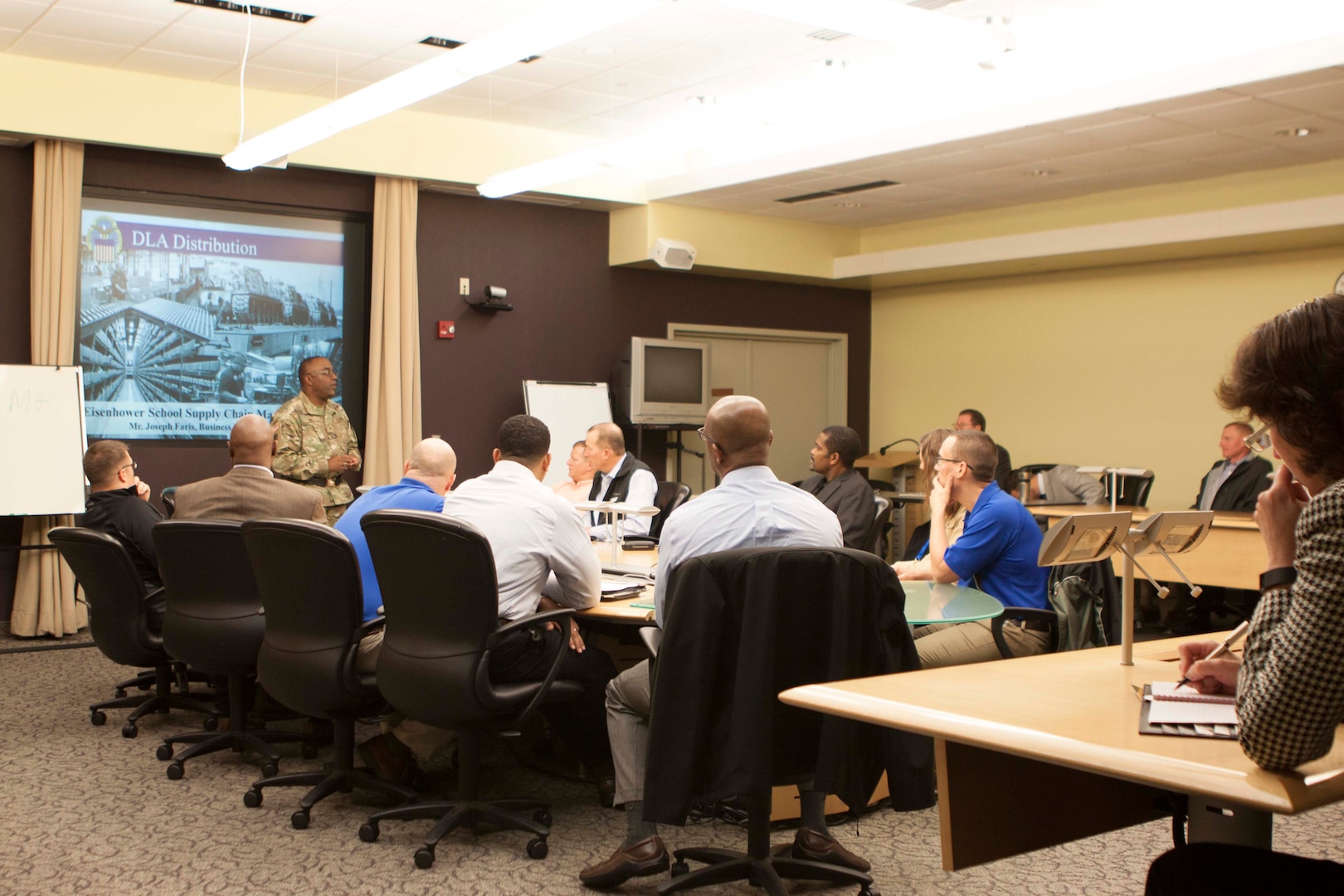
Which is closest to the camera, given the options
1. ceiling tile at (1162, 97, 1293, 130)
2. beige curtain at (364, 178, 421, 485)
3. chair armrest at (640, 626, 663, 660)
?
chair armrest at (640, 626, 663, 660)

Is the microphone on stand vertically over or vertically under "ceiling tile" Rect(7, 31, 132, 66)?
under

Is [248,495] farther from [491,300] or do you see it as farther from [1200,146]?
[1200,146]

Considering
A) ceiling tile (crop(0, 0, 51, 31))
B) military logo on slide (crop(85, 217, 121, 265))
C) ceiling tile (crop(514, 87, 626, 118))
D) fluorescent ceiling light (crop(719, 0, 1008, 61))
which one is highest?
ceiling tile (crop(514, 87, 626, 118))

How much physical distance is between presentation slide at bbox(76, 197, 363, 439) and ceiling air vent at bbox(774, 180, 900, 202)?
3171 mm

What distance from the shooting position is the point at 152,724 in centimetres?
469

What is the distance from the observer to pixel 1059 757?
1397mm

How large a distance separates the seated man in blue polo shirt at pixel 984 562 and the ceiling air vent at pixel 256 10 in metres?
3.93

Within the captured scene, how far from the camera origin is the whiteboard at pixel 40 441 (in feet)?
20.5

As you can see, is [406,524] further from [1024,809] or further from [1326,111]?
[1326,111]

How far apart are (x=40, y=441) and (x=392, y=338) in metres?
2.17

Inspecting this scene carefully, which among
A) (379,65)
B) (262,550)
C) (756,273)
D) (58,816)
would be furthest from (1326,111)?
(58,816)

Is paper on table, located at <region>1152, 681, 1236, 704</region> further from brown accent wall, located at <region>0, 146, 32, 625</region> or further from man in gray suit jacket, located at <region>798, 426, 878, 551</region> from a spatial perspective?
brown accent wall, located at <region>0, 146, 32, 625</region>

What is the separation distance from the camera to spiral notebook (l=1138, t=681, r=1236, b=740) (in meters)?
1.47

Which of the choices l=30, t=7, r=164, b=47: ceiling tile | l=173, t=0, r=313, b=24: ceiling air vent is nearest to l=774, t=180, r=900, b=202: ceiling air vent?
l=173, t=0, r=313, b=24: ceiling air vent
